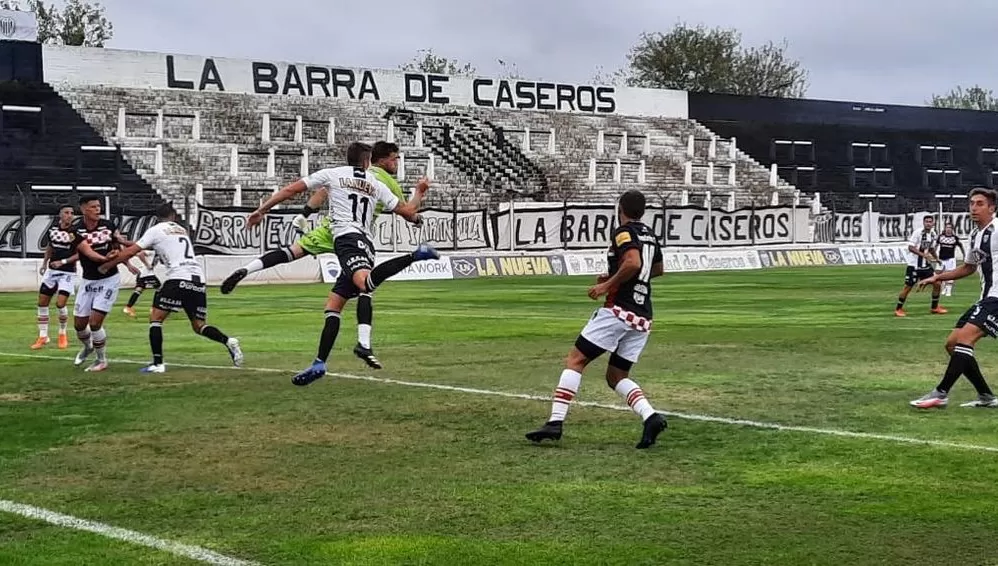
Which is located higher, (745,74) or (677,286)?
(745,74)

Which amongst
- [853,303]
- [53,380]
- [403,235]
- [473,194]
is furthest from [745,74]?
[53,380]

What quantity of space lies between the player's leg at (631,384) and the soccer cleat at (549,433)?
493 mm

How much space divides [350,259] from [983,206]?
5635 mm

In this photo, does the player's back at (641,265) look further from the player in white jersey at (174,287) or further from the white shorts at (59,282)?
the white shorts at (59,282)

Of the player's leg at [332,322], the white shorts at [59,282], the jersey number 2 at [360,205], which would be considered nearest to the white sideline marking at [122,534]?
the player's leg at [332,322]

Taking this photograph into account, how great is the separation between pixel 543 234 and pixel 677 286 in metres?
10.7

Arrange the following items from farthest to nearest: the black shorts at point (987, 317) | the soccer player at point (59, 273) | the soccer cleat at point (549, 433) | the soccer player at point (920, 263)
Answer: the soccer player at point (920, 263) < the soccer player at point (59, 273) < the black shorts at point (987, 317) < the soccer cleat at point (549, 433)

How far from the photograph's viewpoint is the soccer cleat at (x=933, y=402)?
11297 mm

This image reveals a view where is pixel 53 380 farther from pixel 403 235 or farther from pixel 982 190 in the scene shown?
pixel 403 235

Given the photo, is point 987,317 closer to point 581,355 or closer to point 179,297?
point 581,355

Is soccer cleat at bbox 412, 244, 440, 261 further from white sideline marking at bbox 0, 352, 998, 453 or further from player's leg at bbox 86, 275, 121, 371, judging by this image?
player's leg at bbox 86, 275, 121, 371

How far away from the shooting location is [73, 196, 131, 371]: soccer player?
14.8 meters

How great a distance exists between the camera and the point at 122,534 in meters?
6.91

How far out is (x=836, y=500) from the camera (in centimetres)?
769
